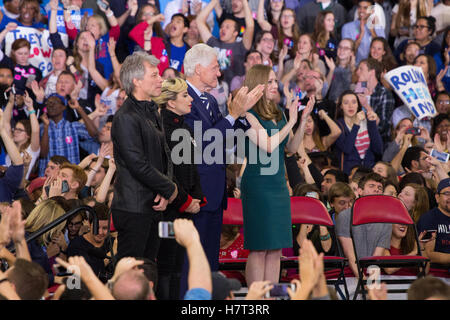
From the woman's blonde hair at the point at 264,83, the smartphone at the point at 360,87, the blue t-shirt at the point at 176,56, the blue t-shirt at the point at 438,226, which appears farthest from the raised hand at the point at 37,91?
the blue t-shirt at the point at 438,226

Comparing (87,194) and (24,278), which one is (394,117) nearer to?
(87,194)

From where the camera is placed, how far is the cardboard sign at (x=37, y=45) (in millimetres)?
9852

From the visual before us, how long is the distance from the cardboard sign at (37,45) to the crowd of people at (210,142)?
4 cm

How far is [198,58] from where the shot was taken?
5.11 meters

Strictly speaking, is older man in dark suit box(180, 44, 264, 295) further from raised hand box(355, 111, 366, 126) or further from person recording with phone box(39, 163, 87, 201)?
raised hand box(355, 111, 366, 126)

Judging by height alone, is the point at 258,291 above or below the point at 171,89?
below

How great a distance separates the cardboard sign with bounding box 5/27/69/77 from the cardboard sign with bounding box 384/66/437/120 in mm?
4290

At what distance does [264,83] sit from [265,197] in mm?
764

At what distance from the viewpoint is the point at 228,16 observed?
10531mm

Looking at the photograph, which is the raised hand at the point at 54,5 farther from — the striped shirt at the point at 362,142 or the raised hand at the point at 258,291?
the raised hand at the point at 258,291

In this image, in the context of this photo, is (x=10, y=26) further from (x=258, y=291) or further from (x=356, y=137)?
(x=258, y=291)

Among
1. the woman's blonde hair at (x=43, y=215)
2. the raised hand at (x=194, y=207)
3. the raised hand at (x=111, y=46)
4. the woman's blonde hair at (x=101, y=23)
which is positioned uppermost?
the woman's blonde hair at (x=101, y=23)

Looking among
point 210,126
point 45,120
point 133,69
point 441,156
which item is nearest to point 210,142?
point 210,126
